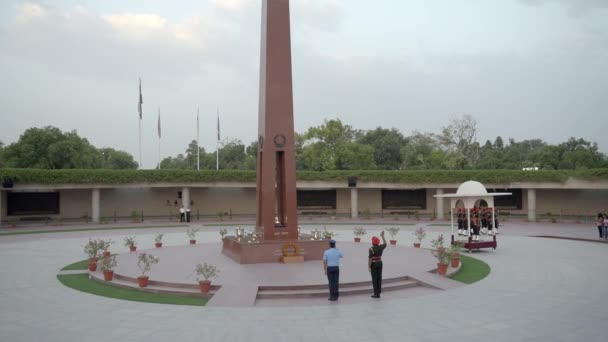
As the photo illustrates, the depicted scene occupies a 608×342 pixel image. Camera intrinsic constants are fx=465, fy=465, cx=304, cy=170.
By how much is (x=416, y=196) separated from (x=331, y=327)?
101 ft

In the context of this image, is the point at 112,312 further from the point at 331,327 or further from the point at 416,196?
the point at 416,196

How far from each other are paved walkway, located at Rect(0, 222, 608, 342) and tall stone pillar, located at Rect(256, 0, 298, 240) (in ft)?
18.7

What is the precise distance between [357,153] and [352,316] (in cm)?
3700

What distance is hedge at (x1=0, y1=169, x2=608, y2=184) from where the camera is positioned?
1215 inches

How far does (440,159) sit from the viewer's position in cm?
4800

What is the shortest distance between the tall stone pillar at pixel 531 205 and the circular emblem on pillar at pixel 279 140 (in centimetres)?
2480

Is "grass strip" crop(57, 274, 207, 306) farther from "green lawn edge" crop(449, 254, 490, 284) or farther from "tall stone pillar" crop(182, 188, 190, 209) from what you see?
"tall stone pillar" crop(182, 188, 190, 209)

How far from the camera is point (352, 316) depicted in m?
8.51

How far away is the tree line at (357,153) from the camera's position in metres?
41.2

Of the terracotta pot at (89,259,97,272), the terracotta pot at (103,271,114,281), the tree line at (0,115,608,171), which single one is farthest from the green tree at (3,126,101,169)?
the terracotta pot at (103,271,114,281)

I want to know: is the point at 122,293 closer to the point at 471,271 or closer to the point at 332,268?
the point at 332,268

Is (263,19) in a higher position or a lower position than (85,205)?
higher

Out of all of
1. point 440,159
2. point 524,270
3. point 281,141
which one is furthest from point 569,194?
point 281,141

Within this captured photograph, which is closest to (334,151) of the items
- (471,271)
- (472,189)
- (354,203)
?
(354,203)
